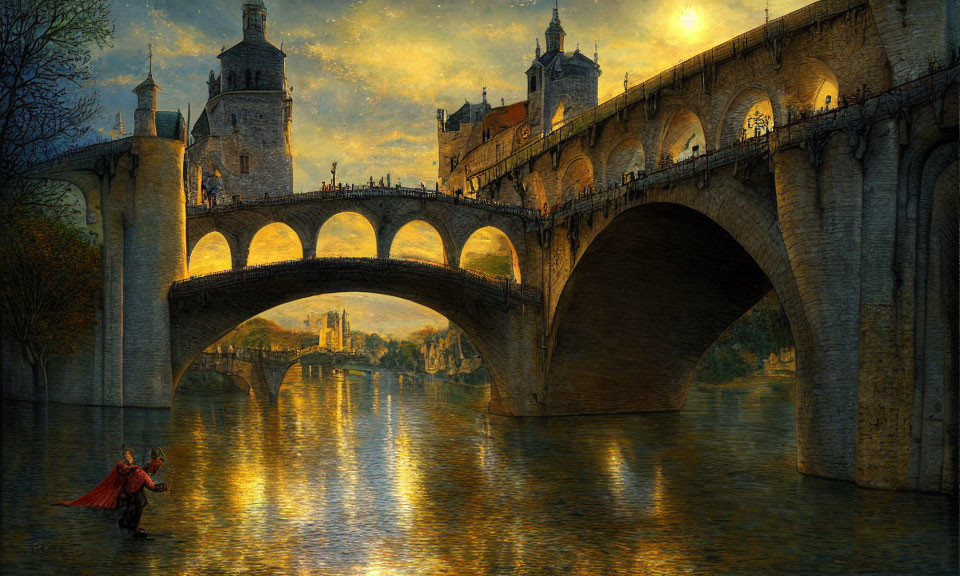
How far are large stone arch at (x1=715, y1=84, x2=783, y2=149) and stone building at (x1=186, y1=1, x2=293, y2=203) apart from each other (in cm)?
4341

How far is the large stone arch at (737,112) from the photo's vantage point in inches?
1471

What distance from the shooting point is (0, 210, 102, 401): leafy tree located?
1590 inches

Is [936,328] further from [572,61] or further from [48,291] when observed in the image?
[572,61]

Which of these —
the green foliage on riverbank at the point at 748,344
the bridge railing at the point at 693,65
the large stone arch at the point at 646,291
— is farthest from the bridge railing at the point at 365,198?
the green foliage on riverbank at the point at 748,344

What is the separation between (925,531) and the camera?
20766mm

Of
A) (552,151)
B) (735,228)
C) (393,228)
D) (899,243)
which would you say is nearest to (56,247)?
(393,228)

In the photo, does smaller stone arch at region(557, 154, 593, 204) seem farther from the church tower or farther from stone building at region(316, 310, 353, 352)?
stone building at region(316, 310, 353, 352)

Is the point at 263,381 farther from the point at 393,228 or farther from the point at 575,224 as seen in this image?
the point at 575,224

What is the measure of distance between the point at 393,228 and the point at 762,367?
42.6m

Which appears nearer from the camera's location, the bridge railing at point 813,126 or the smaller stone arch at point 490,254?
the bridge railing at point 813,126

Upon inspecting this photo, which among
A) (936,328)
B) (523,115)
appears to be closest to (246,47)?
(523,115)

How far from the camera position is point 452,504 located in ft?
79.5

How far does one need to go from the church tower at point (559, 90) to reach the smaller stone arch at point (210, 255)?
26.4m

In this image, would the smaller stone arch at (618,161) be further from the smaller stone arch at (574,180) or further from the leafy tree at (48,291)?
the leafy tree at (48,291)
